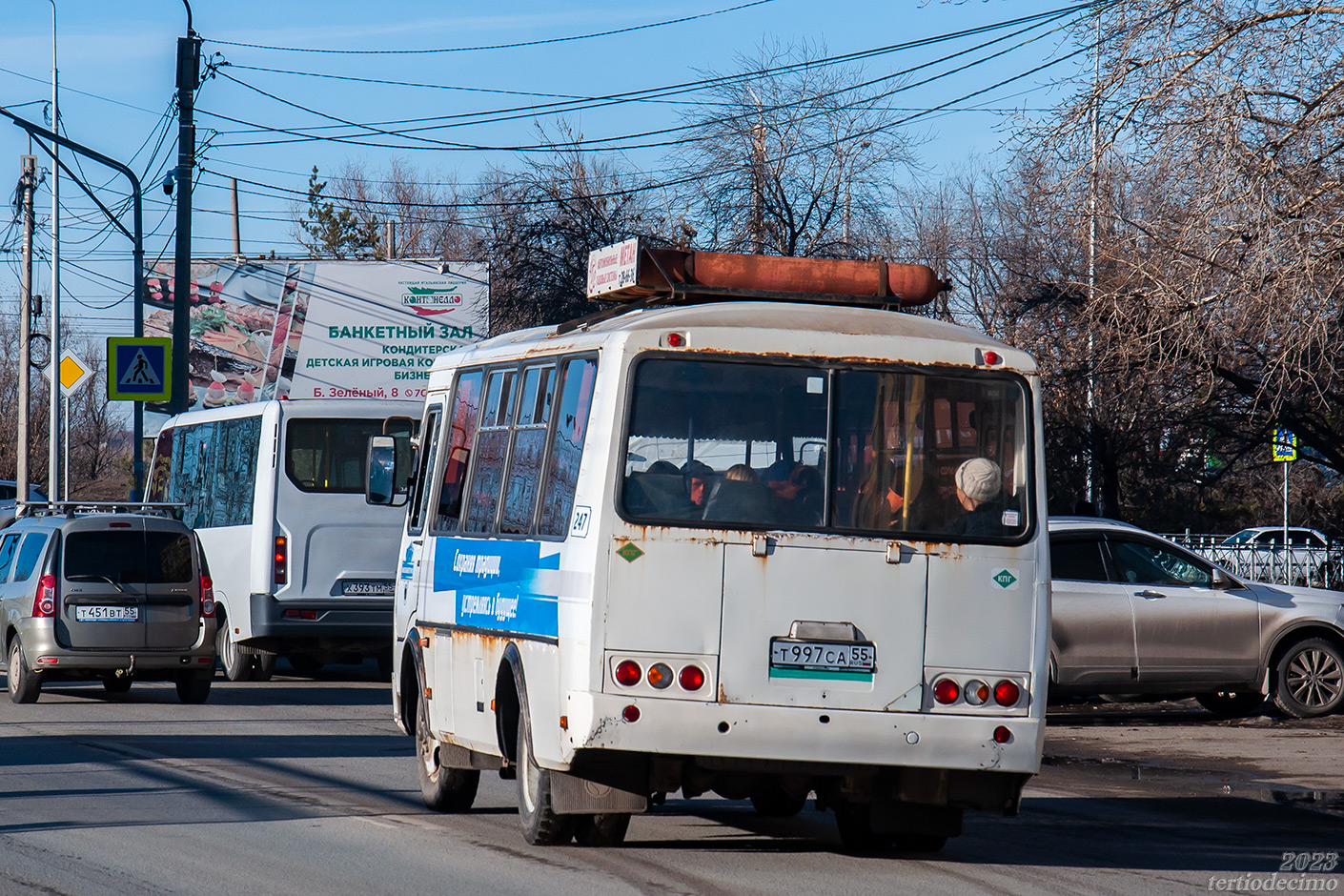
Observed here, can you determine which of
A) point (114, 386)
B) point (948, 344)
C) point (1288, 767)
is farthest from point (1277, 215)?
point (114, 386)

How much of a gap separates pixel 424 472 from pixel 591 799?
3.30 meters

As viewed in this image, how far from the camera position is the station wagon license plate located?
16656 millimetres

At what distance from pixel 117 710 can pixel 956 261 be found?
101 ft

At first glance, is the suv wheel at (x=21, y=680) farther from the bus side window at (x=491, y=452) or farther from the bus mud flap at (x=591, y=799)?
the bus mud flap at (x=591, y=799)

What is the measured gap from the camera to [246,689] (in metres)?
19.2

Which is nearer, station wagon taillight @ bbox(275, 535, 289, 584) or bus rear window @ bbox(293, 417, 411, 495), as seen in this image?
station wagon taillight @ bbox(275, 535, 289, 584)

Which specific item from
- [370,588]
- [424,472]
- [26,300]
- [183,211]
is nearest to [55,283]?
[26,300]

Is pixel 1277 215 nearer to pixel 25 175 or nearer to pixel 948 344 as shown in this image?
pixel 948 344

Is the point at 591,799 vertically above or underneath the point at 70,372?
underneath

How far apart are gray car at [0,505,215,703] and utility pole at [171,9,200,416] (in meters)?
8.45

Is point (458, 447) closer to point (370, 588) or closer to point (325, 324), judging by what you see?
point (370, 588)

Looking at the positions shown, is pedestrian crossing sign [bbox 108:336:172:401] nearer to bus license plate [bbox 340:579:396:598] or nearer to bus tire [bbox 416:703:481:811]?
bus license plate [bbox 340:579:396:598]

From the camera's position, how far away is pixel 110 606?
1675 cm

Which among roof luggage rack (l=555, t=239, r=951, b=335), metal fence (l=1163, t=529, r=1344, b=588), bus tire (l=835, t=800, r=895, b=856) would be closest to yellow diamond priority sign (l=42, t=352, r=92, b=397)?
metal fence (l=1163, t=529, r=1344, b=588)
